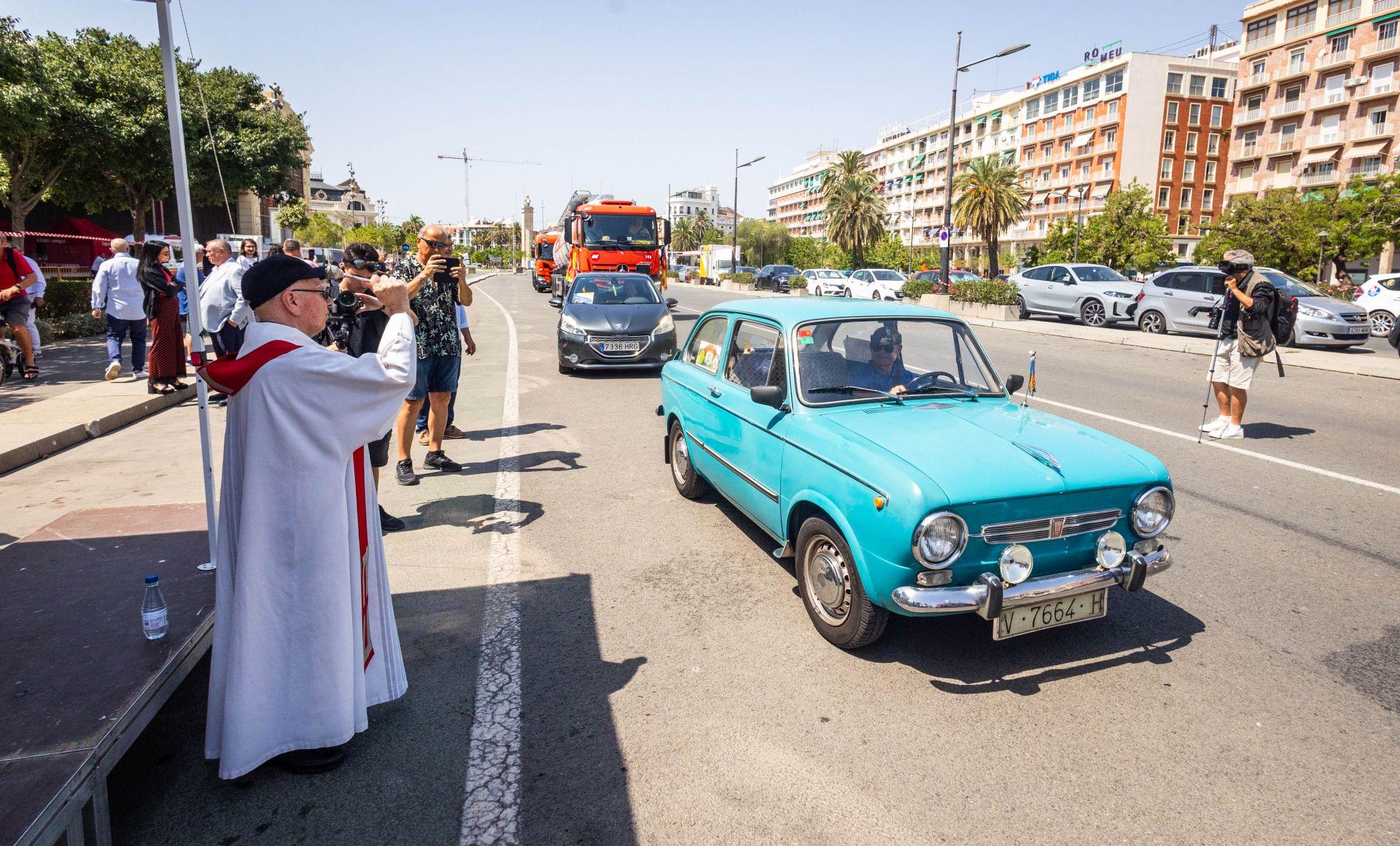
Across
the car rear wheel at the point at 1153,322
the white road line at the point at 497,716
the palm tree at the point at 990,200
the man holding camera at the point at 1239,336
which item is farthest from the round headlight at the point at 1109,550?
the palm tree at the point at 990,200

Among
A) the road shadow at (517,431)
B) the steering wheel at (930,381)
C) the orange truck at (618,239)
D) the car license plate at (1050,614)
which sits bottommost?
the road shadow at (517,431)

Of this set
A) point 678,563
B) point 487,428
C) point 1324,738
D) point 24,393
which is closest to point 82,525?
point 678,563

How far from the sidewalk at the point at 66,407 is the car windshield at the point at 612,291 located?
566cm

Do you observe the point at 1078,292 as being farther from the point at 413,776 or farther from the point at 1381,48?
the point at 1381,48

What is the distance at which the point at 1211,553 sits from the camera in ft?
16.1

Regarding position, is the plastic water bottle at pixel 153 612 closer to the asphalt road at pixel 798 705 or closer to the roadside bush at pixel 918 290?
the asphalt road at pixel 798 705

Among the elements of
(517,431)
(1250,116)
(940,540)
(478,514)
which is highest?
(1250,116)

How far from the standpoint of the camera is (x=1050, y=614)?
336 centimetres

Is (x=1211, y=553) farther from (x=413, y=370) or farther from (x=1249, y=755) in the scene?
(x=413, y=370)

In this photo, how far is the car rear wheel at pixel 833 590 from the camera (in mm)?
3506

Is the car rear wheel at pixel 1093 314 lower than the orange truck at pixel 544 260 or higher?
lower

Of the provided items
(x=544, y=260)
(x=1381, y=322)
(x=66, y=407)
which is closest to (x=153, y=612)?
(x=66, y=407)

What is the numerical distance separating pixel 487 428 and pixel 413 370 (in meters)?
5.86

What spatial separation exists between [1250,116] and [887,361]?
7764 cm
